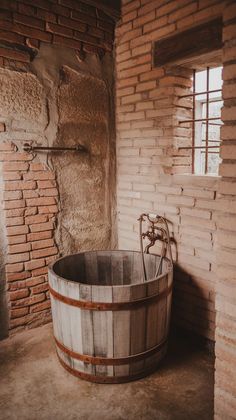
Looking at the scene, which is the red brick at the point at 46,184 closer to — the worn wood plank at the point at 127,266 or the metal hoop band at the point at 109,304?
the worn wood plank at the point at 127,266

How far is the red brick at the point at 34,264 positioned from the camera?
12.2 ft

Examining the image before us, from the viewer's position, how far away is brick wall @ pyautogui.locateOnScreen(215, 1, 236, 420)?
1.97m

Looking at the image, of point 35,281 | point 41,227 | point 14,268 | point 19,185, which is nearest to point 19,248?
point 14,268

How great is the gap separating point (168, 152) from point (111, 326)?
190cm

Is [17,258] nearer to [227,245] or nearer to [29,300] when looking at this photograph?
[29,300]

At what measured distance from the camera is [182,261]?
363cm

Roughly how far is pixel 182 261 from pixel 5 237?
6.18ft

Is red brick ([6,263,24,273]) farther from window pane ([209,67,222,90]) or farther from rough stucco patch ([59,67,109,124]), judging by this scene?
window pane ([209,67,222,90])

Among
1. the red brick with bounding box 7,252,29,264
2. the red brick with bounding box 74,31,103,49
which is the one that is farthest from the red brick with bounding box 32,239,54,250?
the red brick with bounding box 74,31,103,49

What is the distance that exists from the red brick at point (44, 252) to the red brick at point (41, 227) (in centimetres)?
23

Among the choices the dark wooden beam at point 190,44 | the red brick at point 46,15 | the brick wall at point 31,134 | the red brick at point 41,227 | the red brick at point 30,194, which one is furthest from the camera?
the red brick at point 41,227

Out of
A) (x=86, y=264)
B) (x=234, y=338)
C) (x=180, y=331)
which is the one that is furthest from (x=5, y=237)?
(x=234, y=338)

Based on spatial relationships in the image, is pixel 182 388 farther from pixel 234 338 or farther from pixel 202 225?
pixel 202 225

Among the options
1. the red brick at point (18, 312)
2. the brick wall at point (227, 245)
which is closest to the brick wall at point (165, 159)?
Result: the brick wall at point (227, 245)
